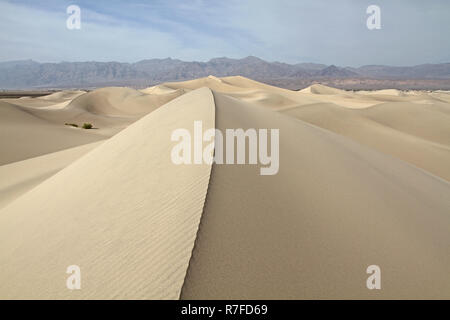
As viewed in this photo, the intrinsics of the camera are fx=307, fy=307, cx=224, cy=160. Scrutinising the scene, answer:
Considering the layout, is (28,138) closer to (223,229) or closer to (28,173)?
(28,173)

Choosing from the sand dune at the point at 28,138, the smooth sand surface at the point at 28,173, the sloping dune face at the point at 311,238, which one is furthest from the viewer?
the sand dune at the point at 28,138

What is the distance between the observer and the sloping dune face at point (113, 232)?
255 cm

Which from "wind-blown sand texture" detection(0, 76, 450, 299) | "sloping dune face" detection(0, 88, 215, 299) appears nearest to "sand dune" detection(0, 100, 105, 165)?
"wind-blown sand texture" detection(0, 76, 450, 299)

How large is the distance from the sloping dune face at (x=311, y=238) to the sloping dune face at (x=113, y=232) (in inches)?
8.4

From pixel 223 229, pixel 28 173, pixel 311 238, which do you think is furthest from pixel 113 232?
pixel 28 173

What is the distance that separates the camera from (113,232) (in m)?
3.19

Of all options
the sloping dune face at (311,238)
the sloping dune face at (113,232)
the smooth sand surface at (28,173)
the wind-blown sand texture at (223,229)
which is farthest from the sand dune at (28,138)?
the sloping dune face at (311,238)

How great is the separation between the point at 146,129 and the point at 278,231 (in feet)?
15.2

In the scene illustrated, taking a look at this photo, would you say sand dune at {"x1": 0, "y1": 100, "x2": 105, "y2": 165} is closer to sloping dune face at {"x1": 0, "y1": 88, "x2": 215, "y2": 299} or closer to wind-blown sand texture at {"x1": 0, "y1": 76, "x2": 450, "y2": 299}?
wind-blown sand texture at {"x1": 0, "y1": 76, "x2": 450, "y2": 299}

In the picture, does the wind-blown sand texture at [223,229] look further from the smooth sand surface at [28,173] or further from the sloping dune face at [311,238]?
the smooth sand surface at [28,173]

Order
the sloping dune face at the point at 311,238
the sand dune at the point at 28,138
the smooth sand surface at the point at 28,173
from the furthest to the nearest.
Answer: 1. the sand dune at the point at 28,138
2. the smooth sand surface at the point at 28,173
3. the sloping dune face at the point at 311,238

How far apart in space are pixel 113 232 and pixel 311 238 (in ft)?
6.73

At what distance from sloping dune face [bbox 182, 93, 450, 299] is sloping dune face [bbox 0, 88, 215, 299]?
214 mm

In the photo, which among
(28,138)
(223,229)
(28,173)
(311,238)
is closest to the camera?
(223,229)
